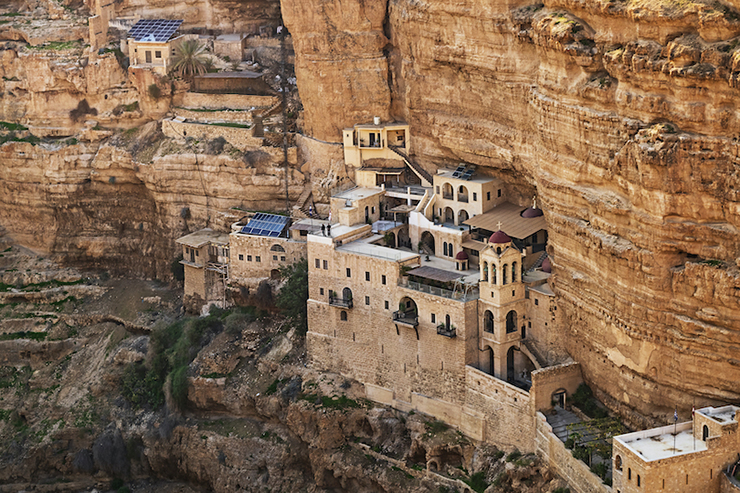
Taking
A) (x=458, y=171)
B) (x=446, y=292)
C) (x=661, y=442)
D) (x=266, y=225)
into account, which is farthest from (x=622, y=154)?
(x=266, y=225)

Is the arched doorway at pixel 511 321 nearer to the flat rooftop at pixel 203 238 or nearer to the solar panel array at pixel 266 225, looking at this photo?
the solar panel array at pixel 266 225

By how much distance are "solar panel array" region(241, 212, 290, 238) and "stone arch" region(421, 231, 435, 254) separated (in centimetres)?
765

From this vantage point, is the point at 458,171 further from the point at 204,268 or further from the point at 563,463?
the point at 563,463

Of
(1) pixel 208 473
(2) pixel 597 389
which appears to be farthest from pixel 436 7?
(1) pixel 208 473

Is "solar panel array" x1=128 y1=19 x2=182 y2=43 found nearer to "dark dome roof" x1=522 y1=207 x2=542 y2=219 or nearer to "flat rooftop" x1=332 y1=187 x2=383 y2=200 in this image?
"flat rooftop" x1=332 y1=187 x2=383 y2=200

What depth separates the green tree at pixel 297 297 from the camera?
214 feet

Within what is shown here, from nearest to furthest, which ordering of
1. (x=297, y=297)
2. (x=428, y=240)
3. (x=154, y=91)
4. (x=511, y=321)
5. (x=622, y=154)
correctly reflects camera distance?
1. (x=622, y=154)
2. (x=511, y=321)
3. (x=428, y=240)
4. (x=297, y=297)
5. (x=154, y=91)

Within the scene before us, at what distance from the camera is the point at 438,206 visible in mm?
64875

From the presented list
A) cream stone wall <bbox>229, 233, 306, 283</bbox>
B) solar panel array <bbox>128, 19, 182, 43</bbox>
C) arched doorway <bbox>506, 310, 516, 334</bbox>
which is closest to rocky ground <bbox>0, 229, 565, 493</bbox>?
cream stone wall <bbox>229, 233, 306, 283</bbox>

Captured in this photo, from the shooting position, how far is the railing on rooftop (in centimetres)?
5859

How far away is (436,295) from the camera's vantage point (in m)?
59.1

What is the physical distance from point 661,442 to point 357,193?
22163 mm

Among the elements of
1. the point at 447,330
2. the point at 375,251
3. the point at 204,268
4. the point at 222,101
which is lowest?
the point at 204,268

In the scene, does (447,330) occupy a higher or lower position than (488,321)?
lower
